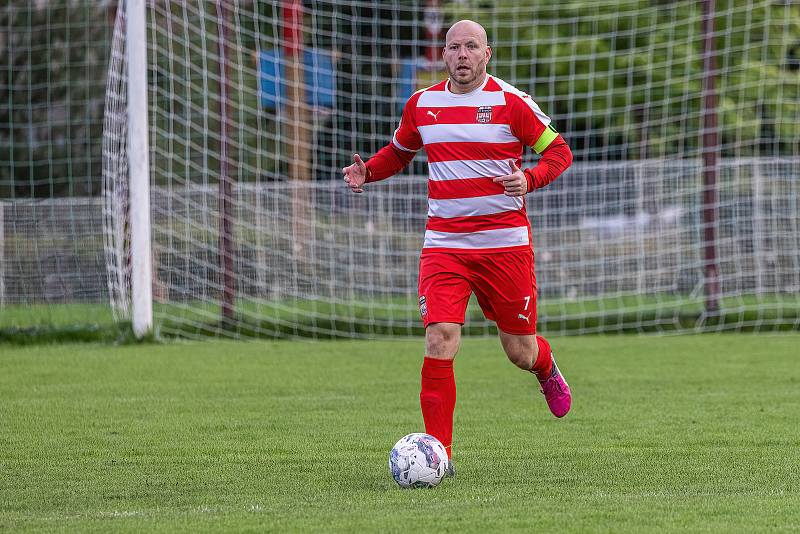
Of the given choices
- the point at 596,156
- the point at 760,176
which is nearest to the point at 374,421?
the point at 760,176

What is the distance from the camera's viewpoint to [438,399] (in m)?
5.73

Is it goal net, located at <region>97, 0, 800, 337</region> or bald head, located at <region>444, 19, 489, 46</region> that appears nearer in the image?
bald head, located at <region>444, 19, 489, 46</region>

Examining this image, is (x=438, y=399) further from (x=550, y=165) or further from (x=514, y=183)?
(x=550, y=165)

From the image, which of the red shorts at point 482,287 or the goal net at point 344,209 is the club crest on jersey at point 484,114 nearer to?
the red shorts at point 482,287

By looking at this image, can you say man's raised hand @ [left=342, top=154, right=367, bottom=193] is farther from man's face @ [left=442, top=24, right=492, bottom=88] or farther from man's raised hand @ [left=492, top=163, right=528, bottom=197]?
man's raised hand @ [left=492, top=163, right=528, bottom=197]

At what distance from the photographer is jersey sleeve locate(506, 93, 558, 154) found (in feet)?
19.7

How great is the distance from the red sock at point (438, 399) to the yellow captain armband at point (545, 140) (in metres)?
1.11

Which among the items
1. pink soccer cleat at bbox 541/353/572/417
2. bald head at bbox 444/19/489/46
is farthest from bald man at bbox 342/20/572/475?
pink soccer cleat at bbox 541/353/572/417

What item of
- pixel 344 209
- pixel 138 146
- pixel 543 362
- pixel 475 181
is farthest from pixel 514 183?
pixel 344 209

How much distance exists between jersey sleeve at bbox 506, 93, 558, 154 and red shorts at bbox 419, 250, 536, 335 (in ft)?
1.77

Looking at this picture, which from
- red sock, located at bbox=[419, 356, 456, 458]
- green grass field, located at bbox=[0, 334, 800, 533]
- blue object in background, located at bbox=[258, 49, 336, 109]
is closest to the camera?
green grass field, located at bbox=[0, 334, 800, 533]

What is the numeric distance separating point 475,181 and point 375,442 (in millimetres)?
1582

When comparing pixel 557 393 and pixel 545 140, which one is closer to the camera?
pixel 545 140

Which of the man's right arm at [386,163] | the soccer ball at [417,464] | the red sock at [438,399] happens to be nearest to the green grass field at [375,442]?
the soccer ball at [417,464]
